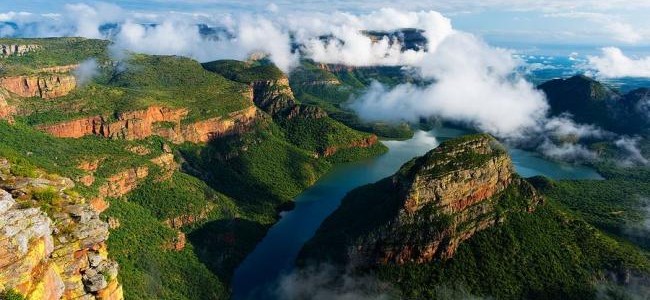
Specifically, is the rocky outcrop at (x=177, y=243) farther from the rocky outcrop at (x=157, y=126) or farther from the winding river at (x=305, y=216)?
the rocky outcrop at (x=157, y=126)

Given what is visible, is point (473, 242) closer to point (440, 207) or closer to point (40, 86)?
point (440, 207)

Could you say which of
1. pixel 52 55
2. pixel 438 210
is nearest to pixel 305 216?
pixel 438 210

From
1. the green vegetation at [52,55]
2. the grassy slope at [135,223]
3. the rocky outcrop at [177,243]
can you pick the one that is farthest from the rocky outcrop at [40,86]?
the rocky outcrop at [177,243]

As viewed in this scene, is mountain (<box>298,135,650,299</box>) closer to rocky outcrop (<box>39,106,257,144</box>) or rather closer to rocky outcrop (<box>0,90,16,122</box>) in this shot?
rocky outcrop (<box>39,106,257,144</box>)

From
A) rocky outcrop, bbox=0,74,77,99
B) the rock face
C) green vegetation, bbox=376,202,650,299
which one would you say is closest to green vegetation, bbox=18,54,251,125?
rocky outcrop, bbox=0,74,77,99

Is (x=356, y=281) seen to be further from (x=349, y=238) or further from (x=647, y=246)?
(x=647, y=246)

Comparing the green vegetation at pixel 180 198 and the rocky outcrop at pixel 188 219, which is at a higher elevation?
the green vegetation at pixel 180 198
